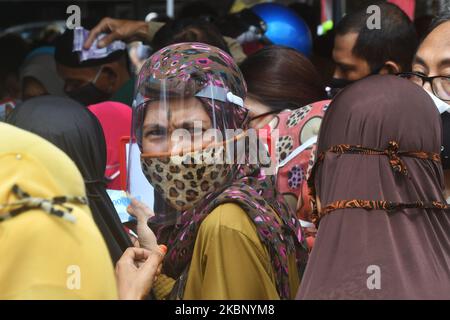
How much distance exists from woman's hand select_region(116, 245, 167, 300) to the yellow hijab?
34 centimetres

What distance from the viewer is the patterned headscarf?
9.16ft

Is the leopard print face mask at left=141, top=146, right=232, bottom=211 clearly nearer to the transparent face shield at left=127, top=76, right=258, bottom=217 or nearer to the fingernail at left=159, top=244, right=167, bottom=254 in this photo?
the transparent face shield at left=127, top=76, right=258, bottom=217

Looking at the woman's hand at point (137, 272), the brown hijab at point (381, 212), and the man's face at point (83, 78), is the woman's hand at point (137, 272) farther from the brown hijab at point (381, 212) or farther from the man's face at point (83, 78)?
the man's face at point (83, 78)

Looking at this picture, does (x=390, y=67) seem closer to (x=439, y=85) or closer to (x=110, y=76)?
(x=439, y=85)

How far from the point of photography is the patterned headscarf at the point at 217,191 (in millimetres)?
2791

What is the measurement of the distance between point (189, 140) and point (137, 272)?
1.65 feet

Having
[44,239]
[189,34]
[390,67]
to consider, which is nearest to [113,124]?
[189,34]

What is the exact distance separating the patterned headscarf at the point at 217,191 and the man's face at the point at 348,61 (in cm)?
140

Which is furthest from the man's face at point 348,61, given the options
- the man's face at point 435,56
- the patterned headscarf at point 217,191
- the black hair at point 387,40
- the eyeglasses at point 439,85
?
the patterned headscarf at point 217,191

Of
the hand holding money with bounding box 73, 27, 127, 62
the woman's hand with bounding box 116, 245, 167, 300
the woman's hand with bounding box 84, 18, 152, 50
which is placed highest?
the woman's hand with bounding box 84, 18, 152, 50

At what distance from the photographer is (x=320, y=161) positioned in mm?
2871

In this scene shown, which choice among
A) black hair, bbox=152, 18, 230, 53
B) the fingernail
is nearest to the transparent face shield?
the fingernail
